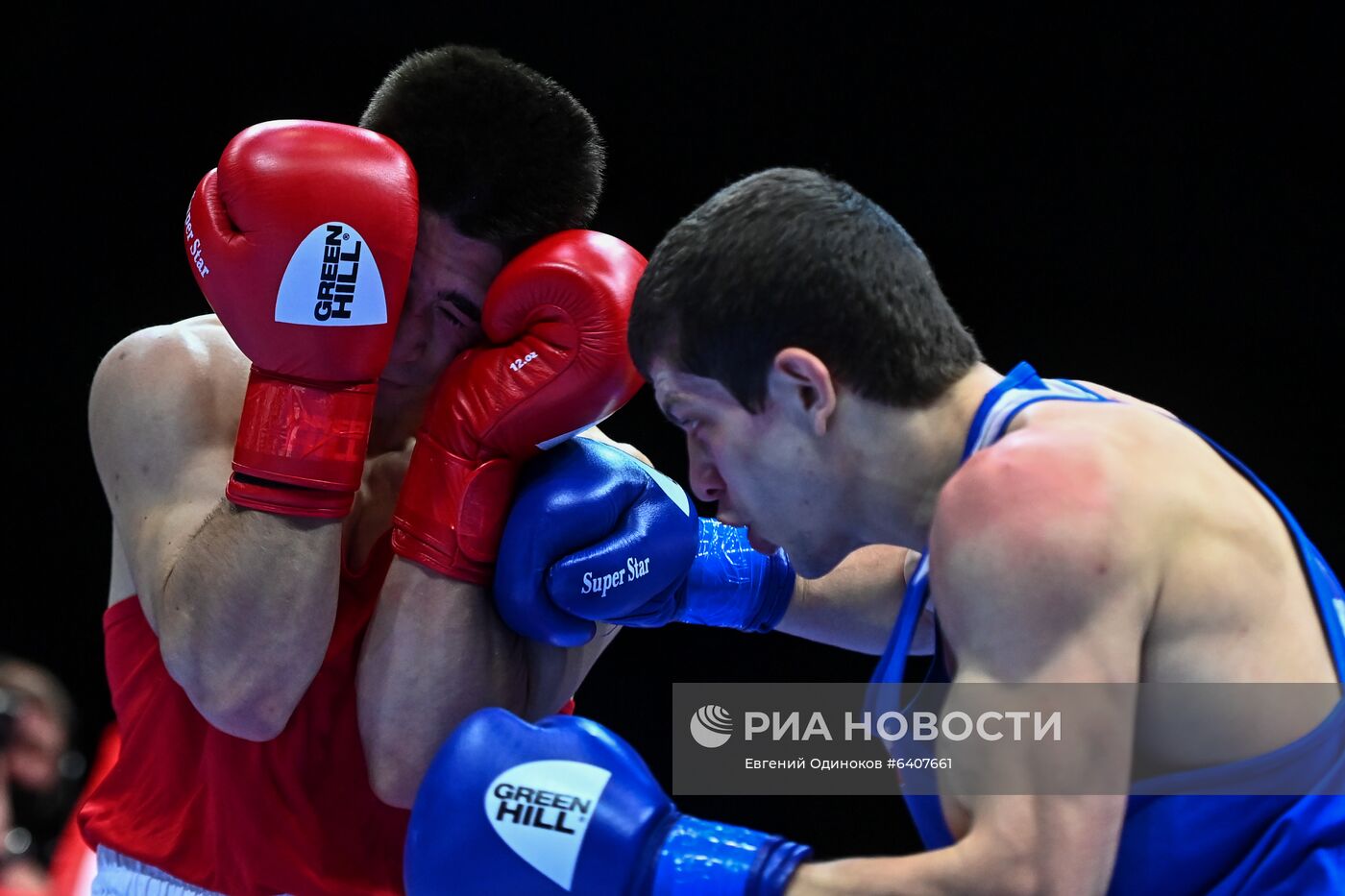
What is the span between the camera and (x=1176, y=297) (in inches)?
181

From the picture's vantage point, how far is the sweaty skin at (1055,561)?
142 centimetres

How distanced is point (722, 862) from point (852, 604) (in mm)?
1078

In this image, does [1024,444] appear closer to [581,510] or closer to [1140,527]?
[1140,527]

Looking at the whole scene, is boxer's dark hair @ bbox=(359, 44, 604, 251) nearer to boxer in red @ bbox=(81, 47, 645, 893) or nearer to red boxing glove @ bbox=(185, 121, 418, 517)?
boxer in red @ bbox=(81, 47, 645, 893)

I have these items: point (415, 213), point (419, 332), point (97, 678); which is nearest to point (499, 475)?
point (419, 332)

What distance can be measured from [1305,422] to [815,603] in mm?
2824

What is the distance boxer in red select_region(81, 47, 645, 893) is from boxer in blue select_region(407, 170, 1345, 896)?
0.40m

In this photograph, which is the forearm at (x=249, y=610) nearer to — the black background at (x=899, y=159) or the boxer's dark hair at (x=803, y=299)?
the boxer's dark hair at (x=803, y=299)

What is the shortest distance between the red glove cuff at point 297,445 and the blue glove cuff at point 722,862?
0.79 metres

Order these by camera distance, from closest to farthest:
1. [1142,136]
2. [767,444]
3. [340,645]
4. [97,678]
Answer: [767,444] → [340,645] → [1142,136] → [97,678]

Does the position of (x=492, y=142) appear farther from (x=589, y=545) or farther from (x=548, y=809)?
(x=548, y=809)

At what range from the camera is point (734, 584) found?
2.48 metres

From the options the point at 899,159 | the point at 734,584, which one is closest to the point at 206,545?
the point at 734,584

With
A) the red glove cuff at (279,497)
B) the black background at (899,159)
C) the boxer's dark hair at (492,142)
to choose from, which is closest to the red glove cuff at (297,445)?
the red glove cuff at (279,497)
